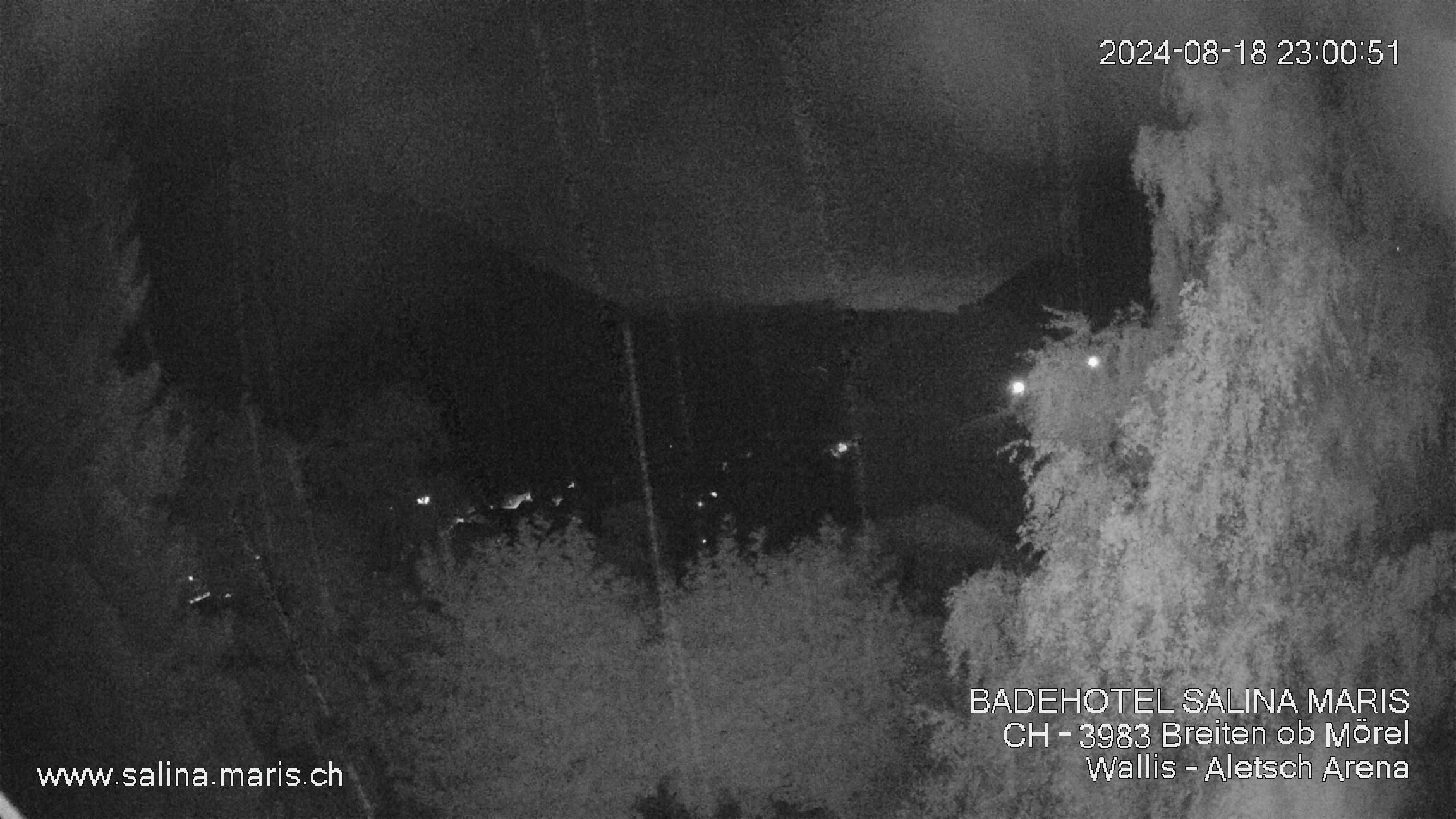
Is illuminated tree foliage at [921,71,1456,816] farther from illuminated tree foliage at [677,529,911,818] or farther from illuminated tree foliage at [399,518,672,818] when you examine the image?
illuminated tree foliage at [399,518,672,818]

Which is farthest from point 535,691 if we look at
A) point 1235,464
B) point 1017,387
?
point 1235,464

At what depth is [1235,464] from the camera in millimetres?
1958

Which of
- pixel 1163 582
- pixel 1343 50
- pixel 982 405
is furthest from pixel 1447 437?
pixel 982 405

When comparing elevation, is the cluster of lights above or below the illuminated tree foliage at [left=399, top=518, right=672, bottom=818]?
above

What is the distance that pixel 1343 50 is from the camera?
A: 1964 mm

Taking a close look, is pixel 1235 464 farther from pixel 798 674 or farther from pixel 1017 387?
pixel 798 674

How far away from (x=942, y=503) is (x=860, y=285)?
0.39 meters

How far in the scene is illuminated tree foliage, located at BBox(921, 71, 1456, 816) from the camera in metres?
1.94

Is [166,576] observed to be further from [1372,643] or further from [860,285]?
[1372,643]

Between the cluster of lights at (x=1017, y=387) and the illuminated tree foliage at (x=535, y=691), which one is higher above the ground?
the cluster of lights at (x=1017, y=387)

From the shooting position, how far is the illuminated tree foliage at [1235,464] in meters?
1.94

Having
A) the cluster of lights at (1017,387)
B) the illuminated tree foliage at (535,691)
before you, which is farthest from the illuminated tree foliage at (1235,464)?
the illuminated tree foliage at (535,691)

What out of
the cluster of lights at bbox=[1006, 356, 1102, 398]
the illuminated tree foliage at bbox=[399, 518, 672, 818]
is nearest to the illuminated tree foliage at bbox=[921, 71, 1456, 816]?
the cluster of lights at bbox=[1006, 356, 1102, 398]

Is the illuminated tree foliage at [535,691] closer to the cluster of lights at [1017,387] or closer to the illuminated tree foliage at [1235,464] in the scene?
the illuminated tree foliage at [1235,464]
